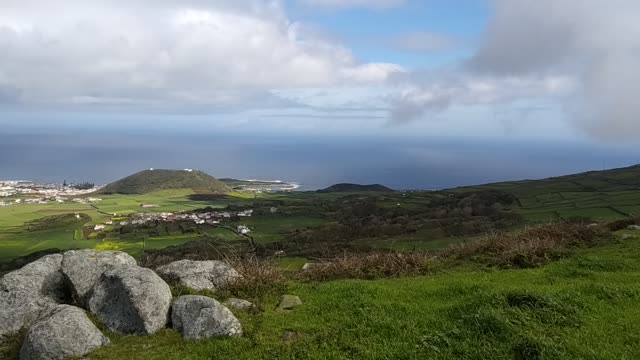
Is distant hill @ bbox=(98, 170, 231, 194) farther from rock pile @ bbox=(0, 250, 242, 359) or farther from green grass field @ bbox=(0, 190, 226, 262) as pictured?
rock pile @ bbox=(0, 250, 242, 359)

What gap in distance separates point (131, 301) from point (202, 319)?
1532mm

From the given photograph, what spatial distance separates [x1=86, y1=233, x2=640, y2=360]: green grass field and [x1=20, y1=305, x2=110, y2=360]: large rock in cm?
29

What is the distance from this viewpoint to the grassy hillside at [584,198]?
4960 cm

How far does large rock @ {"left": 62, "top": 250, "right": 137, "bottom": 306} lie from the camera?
11023 millimetres

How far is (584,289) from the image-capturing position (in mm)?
10992

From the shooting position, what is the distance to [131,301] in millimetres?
9898

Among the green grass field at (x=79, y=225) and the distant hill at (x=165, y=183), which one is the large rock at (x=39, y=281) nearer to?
the green grass field at (x=79, y=225)

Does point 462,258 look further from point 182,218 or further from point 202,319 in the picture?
point 182,218

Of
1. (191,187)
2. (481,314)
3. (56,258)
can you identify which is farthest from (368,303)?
(191,187)

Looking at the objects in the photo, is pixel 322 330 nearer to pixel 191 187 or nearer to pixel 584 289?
pixel 584 289

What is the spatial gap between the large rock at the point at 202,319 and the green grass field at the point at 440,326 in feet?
0.76

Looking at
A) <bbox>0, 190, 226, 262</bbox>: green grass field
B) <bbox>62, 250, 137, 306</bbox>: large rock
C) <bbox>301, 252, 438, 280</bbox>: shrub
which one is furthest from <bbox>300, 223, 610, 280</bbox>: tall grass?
<bbox>0, 190, 226, 262</bbox>: green grass field

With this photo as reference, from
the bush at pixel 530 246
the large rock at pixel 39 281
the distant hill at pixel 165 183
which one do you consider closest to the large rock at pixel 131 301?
the large rock at pixel 39 281

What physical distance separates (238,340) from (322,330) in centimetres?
153
